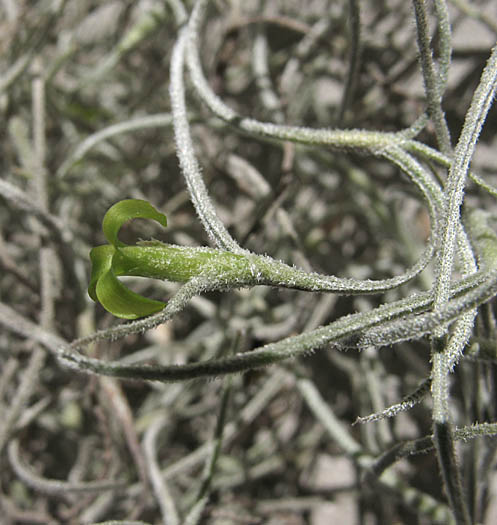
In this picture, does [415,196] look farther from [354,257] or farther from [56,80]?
[56,80]

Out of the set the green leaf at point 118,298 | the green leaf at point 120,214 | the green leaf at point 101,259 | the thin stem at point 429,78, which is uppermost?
the thin stem at point 429,78

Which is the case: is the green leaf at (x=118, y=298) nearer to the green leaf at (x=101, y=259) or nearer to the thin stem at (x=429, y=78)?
the green leaf at (x=101, y=259)

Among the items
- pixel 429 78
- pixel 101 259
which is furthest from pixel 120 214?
pixel 429 78

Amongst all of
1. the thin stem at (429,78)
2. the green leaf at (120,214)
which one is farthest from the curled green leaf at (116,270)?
the thin stem at (429,78)

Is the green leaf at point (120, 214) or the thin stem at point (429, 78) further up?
the thin stem at point (429, 78)

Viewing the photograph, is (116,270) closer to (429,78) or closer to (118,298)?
(118,298)

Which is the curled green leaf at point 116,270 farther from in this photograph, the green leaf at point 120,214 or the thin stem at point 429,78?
the thin stem at point 429,78

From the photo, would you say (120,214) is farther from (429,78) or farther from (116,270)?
(429,78)

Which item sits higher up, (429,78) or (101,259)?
(429,78)

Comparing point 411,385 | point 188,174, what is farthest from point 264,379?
point 188,174
